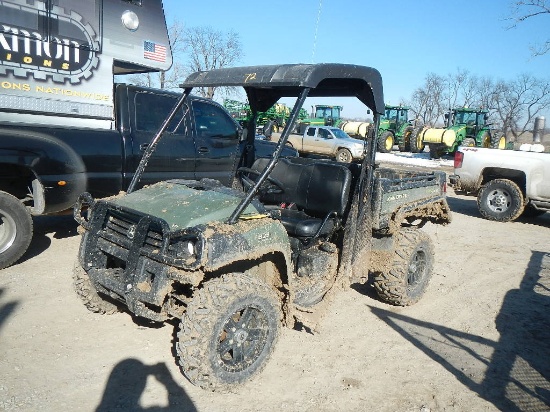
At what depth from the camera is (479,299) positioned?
520 centimetres

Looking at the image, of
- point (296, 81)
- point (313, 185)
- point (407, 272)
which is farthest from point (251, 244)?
point (407, 272)

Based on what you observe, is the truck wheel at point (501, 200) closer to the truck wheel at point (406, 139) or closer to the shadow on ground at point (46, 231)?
the shadow on ground at point (46, 231)

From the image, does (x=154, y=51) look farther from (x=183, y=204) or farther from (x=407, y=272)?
(x=407, y=272)

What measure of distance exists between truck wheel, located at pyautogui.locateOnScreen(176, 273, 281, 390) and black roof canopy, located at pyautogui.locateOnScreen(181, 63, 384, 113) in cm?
146

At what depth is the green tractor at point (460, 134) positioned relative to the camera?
77.7ft

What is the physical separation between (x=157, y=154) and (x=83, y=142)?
3.23 feet

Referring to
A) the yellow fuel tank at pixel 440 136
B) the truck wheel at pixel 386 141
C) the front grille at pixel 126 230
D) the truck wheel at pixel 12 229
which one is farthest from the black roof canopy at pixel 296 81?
the truck wheel at pixel 386 141

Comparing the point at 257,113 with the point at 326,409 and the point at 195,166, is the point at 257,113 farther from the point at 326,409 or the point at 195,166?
the point at 326,409

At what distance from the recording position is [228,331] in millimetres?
3107

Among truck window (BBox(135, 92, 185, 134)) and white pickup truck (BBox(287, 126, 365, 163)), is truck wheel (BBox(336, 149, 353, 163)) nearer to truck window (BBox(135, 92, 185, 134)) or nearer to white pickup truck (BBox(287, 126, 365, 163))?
white pickup truck (BBox(287, 126, 365, 163))

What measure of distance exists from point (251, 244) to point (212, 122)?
159 inches

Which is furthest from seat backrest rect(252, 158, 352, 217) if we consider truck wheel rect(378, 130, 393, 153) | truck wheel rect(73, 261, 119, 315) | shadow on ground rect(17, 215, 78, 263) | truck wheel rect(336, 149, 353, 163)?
truck wheel rect(378, 130, 393, 153)

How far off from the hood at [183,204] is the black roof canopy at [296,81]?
0.90 metres

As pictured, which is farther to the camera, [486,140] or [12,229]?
[486,140]
